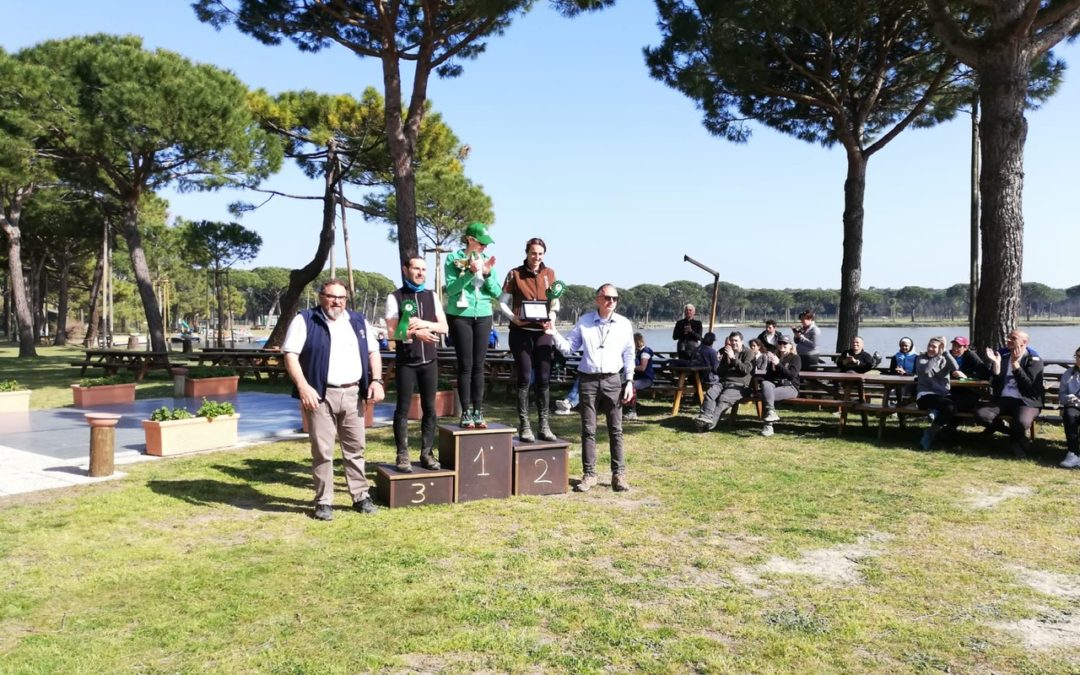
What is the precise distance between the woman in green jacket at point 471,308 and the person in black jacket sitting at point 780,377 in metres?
4.83

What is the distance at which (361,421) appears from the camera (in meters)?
5.55

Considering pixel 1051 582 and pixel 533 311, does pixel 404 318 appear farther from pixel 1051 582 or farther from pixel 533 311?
pixel 1051 582

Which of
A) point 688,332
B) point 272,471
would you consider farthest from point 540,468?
point 688,332

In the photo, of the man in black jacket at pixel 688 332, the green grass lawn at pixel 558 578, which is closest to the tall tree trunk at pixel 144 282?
the man in black jacket at pixel 688 332

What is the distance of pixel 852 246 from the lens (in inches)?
596

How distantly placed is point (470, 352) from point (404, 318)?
70 cm

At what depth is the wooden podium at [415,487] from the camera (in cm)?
569

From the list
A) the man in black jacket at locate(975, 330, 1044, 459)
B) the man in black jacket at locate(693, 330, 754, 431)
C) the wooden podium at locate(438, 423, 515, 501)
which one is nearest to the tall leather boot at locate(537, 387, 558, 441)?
the wooden podium at locate(438, 423, 515, 501)

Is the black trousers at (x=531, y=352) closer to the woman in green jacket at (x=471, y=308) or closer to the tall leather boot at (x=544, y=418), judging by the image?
the tall leather boot at (x=544, y=418)

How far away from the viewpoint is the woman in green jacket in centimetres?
604

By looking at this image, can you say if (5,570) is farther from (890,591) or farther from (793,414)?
(793,414)

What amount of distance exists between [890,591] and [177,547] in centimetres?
411

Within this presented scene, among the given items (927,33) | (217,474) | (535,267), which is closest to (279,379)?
(217,474)

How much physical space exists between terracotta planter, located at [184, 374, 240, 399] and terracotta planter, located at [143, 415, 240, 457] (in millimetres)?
6291
